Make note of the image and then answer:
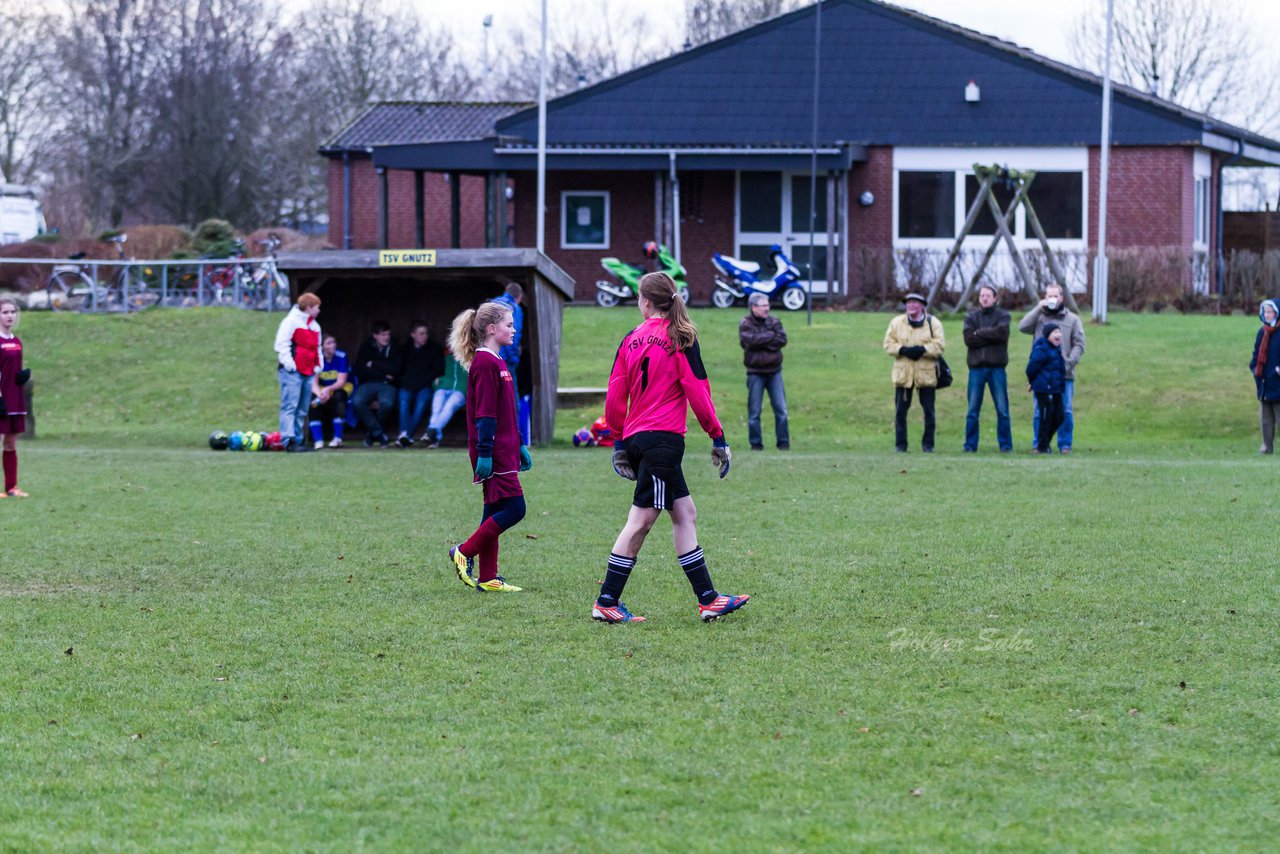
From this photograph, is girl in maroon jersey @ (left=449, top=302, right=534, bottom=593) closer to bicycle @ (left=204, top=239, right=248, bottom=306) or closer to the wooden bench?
the wooden bench

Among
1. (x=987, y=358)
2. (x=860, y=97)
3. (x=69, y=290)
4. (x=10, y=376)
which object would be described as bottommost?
(x=10, y=376)

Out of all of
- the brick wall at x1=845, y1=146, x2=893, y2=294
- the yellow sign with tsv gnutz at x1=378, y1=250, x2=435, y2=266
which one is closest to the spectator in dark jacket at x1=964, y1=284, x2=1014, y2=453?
the yellow sign with tsv gnutz at x1=378, y1=250, x2=435, y2=266

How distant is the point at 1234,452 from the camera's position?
17859mm

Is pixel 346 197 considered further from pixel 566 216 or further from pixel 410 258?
pixel 410 258

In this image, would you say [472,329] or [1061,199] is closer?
[472,329]

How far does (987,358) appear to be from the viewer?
57.2ft

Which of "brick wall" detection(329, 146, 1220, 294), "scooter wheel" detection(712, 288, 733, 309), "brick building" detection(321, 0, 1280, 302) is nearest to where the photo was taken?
"scooter wheel" detection(712, 288, 733, 309)

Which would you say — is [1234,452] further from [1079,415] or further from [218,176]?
[218,176]

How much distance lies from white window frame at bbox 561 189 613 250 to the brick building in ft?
0.12

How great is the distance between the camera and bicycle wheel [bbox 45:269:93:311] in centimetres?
2977

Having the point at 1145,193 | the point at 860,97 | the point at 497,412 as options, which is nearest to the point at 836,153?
the point at 860,97

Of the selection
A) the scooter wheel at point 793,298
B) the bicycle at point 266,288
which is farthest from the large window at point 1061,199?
the bicycle at point 266,288

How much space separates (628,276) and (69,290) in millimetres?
10711

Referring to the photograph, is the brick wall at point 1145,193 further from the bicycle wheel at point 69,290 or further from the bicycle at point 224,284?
the bicycle wheel at point 69,290
